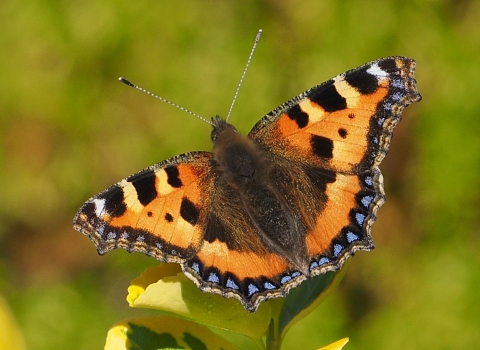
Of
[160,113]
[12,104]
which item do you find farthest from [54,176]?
[160,113]

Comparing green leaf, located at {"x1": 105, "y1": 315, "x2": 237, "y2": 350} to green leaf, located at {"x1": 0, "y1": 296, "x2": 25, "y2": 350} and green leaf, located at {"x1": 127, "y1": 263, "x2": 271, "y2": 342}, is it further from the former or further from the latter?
green leaf, located at {"x1": 0, "y1": 296, "x2": 25, "y2": 350}

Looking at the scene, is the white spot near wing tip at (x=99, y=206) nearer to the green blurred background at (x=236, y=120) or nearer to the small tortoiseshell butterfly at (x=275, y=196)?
the small tortoiseshell butterfly at (x=275, y=196)

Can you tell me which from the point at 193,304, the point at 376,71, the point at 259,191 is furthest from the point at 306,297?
the point at 376,71

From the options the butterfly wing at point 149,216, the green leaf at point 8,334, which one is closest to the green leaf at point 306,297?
the butterfly wing at point 149,216

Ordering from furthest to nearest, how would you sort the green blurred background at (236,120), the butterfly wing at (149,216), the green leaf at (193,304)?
the green blurred background at (236,120) → the butterfly wing at (149,216) → the green leaf at (193,304)

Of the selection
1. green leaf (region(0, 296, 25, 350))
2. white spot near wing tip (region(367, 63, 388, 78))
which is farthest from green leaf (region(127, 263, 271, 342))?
white spot near wing tip (region(367, 63, 388, 78))

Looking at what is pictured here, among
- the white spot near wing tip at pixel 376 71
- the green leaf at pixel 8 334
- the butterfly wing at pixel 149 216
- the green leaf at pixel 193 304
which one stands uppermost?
the white spot near wing tip at pixel 376 71

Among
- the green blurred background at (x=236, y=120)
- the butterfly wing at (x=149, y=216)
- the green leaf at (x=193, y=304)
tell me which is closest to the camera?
the green leaf at (x=193, y=304)

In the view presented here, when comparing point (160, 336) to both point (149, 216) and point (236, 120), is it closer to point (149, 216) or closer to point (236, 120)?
point (149, 216)
